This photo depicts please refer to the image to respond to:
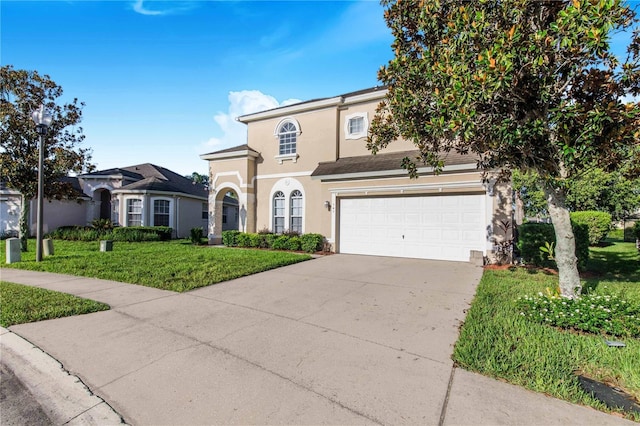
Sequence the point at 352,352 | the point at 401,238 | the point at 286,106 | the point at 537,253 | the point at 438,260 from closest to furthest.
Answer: the point at 352,352, the point at 537,253, the point at 438,260, the point at 401,238, the point at 286,106

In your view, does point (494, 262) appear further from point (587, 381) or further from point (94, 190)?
point (94, 190)

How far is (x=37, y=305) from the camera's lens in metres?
5.60

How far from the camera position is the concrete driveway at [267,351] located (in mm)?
2699

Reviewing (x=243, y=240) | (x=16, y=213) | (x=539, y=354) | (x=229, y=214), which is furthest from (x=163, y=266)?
(x=16, y=213)

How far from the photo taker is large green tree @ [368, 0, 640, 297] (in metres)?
4.11

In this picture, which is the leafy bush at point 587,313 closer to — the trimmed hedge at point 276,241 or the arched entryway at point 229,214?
the trimmed hedge at point 276,241

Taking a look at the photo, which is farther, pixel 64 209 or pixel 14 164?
pixel 64 209

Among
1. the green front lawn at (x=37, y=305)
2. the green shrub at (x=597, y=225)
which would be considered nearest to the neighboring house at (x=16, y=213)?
the green front lawn at (x=37, y=305)

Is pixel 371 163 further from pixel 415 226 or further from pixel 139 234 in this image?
pixel 139 234

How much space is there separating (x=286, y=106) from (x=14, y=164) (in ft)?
40.4

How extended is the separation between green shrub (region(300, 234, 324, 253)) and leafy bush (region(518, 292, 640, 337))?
8.91m

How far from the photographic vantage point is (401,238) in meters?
11.8

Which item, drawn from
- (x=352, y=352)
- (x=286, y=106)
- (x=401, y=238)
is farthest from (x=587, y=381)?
(x=286, y=106)

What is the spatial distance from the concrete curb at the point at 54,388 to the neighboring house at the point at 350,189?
10347 mm
